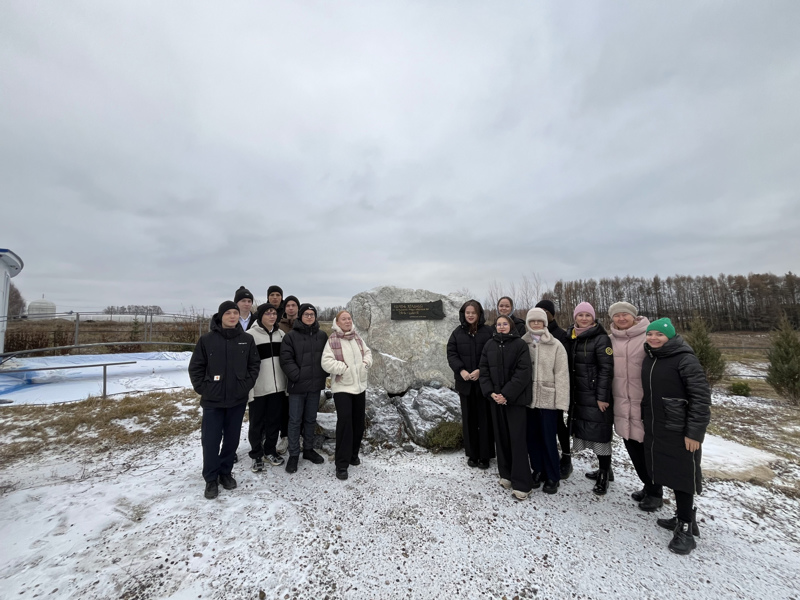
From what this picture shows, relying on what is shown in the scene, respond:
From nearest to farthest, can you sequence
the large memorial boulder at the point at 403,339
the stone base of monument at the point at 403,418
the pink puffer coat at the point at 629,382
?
the pink puffer coat at the point at 629,382, the stone base of monument at the point at 403,418, the large memorial boulder at the point at 403,339

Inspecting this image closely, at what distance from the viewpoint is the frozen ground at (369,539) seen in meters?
2.29

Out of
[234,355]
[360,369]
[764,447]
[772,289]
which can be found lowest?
→ [764,447]

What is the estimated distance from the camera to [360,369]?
13.2 ft

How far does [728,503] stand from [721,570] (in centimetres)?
128

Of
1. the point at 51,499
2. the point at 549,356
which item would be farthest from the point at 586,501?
the point at 51,499

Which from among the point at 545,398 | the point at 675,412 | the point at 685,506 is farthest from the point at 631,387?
the point at 685,506

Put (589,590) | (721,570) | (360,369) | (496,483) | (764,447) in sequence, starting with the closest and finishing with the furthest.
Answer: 1. (589,590)
2. (721,570)
3. (496,483)
4. (360,369)
5. (764,447)

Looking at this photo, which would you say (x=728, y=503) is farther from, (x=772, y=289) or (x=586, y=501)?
(x=772, y=289)

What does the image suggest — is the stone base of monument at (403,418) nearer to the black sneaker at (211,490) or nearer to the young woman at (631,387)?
the black sneaker at (211,490)

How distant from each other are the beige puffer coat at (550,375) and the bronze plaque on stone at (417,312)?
10.1ft

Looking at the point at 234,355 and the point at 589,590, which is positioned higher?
the point at 234,355

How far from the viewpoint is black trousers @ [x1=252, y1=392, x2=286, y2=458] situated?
13.2 ft

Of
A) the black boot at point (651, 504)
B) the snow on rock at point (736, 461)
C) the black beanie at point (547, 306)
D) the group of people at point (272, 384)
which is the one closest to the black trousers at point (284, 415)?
the group of people at point (272, 384)

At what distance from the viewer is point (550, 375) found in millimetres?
3393
